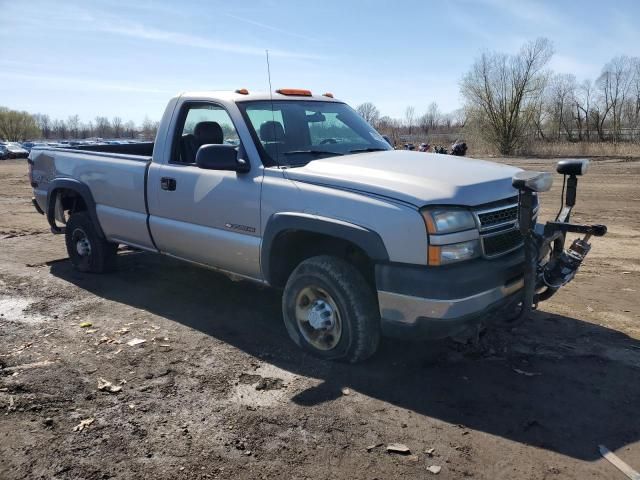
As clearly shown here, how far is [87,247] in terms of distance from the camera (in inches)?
257

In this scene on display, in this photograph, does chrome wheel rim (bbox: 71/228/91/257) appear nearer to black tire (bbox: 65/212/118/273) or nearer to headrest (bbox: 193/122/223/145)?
black tire (bbox: 65/212/118/273)

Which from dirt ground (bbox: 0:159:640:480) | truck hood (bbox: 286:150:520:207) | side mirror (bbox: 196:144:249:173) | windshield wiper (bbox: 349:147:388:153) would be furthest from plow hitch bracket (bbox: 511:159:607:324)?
side mirror (bbox: 196:144:249:173)

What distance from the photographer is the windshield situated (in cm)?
445

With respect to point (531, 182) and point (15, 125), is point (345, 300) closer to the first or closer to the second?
point (531, 182)

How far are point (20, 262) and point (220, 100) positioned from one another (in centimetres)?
433

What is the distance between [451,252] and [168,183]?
2.77m

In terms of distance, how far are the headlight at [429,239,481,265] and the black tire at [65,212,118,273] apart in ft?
14.0

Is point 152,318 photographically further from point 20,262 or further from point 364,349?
point 20,262

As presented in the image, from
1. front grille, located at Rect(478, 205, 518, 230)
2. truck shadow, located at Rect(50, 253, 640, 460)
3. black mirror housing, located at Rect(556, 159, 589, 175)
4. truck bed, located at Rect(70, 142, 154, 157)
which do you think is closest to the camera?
truck shadow, located at Rect(50, 253, 640, 460)

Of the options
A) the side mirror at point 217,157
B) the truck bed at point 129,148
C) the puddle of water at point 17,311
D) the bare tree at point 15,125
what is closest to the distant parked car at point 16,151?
the truck bed at point 129,148

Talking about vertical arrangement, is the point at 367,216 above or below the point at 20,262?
above

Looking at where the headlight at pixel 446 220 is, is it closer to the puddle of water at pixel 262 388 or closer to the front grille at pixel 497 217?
the front grille at pixel 497 217

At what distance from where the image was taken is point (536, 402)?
3.54 m

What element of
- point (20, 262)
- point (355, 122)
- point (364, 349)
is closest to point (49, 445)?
point (364, 349)
